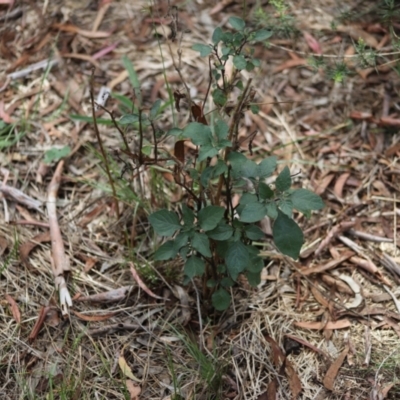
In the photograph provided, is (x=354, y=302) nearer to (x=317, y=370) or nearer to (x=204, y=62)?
(x=317, y=370)

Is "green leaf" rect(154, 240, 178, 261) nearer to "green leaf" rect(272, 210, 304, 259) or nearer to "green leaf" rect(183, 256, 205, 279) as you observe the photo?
"green leaf" rect(183, 256, 205, 279)

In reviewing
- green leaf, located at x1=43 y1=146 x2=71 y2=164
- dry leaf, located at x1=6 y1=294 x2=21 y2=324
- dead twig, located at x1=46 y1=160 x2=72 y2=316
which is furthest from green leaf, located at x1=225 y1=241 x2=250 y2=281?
green leaf, located at x1=43 y1=146 x2=71 y2=164

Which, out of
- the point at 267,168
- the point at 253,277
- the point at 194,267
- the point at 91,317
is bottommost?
the point at 91,317

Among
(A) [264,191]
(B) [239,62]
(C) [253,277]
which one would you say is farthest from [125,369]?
A: (B) [239,62]

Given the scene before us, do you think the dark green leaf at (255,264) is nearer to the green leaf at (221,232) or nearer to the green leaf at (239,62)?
the green leaf at (221,232)

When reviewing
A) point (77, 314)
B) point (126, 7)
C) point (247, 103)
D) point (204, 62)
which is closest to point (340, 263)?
point (247, 103)

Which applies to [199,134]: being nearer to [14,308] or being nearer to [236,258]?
[236,258]
